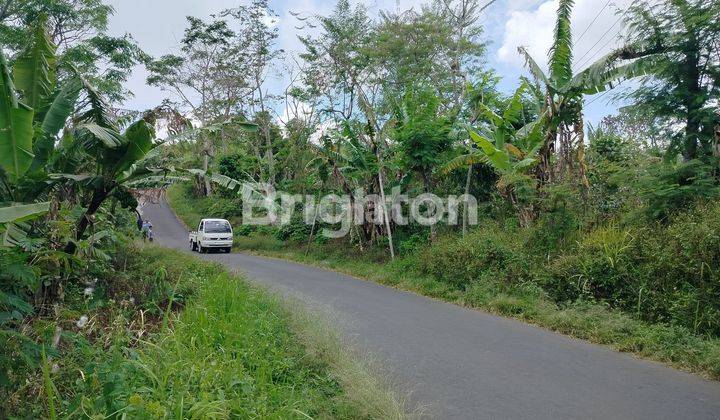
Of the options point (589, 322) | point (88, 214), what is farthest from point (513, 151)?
point (88, 214)

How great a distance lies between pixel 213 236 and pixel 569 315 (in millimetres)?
19815

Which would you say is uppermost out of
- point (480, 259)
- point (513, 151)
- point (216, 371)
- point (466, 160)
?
point (513, 151)

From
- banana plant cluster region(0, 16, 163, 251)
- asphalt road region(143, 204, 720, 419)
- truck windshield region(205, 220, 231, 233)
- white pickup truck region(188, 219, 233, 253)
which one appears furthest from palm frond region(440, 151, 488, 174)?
truck windshield region(205, 220, 231, 233)

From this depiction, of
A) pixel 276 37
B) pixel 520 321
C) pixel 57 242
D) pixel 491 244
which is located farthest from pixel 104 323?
pixel 276 37

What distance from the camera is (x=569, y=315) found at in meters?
9.47

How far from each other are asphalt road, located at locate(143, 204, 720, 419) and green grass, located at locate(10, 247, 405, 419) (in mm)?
836

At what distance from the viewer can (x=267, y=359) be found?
6215mm

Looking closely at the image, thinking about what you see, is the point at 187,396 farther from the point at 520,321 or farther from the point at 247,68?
the point at 247,68

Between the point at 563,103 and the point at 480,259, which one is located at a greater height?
the point at 563,103

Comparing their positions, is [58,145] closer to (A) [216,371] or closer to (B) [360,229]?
(A) [216,371]

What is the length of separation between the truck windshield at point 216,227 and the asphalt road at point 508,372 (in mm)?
16703

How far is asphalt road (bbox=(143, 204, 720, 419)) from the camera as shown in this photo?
223 inches

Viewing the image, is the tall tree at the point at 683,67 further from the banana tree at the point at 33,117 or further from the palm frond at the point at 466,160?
the banana tree at the point at 33,117

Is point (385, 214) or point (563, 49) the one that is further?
point (385, 214)
